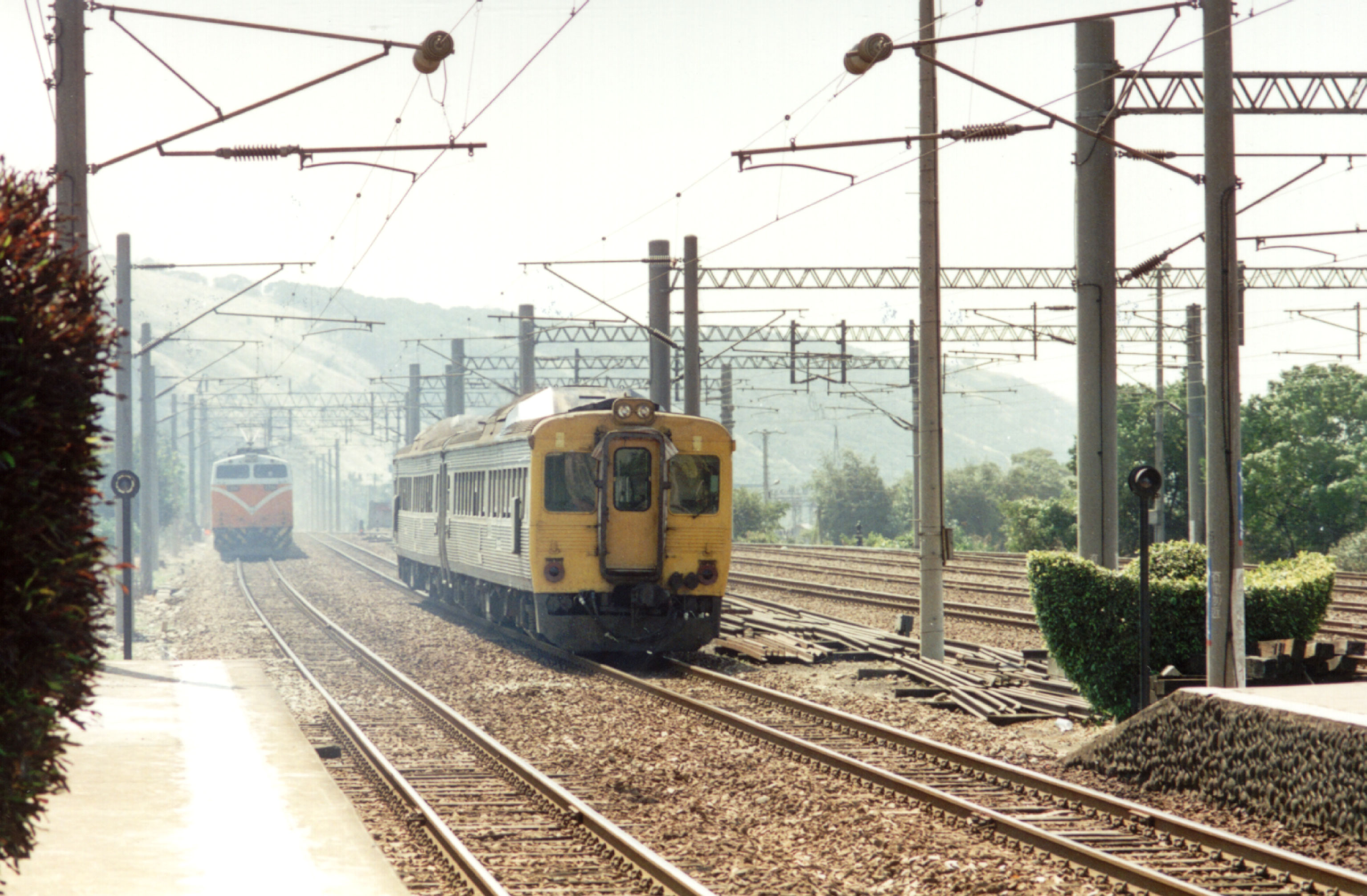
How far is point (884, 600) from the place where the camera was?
26.5 meters

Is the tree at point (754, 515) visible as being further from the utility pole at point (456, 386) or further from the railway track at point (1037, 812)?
the railway track at point (1037, 812)

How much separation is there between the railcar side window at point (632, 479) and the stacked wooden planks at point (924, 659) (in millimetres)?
2516

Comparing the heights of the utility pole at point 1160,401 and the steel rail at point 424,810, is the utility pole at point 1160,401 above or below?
above

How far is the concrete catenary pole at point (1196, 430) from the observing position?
99.2 feet

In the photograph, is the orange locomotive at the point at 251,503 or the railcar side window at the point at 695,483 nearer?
the railcar side window at the point at 695,483

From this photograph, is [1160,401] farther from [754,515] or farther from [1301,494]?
[754,515]

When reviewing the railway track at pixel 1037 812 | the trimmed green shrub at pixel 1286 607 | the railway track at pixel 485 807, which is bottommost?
the railway track at pixel 485 807

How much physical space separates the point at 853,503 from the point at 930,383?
194ft

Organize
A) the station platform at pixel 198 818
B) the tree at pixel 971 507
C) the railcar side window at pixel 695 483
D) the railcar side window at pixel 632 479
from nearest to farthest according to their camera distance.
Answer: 1. the station platform at pixel 198 818
2. the railcar side window at pixel 632 479
3. the railcar side window at pixel 695 483
4. the tree at pixel 971 507

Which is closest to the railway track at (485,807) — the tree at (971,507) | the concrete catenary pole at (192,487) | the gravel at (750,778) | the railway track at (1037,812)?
the gravel at (750,778)

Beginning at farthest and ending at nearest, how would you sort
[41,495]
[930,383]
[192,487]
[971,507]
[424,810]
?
[971,507] → [192,487] → [930,383] → [424,810] → [41,495]

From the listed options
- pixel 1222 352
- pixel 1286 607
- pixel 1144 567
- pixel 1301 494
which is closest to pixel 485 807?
pixel 1144 567

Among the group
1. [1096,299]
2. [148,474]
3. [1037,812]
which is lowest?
[1037,812]

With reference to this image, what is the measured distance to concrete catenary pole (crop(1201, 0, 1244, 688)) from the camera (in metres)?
11.0
